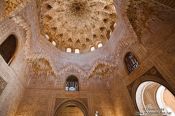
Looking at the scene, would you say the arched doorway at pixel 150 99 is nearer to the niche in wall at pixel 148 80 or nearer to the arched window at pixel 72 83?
the niche in wall at pixel 148 80

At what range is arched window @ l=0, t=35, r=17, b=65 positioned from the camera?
22.2ft

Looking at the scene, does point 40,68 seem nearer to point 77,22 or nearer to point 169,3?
point 77,22

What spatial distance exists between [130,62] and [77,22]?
510 cm

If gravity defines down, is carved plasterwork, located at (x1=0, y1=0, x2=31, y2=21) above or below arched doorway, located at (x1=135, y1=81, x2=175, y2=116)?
above

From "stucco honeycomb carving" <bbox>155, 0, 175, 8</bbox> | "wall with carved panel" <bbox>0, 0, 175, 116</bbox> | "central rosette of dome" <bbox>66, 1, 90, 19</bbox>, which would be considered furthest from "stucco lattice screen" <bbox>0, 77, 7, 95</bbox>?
"stucco honeycomb carving" <bbox>155, 0, 175, 8</bbox>

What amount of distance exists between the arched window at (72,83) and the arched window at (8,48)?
13.5 ft

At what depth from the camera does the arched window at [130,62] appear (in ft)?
25.1

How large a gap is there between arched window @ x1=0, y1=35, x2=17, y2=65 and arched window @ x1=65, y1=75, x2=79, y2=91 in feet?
13.5

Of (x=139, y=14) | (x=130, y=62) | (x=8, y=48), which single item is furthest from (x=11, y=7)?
(x=130, y=62)

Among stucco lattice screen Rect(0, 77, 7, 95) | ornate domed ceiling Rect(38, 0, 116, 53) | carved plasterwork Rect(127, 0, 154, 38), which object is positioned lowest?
stucco lattice screen Rect(0, 77, 7, 95)

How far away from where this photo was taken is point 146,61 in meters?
6.71

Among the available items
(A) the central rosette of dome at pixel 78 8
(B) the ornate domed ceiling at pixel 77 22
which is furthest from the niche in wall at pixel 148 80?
(A) the central rosette of dome at pixel 78 8

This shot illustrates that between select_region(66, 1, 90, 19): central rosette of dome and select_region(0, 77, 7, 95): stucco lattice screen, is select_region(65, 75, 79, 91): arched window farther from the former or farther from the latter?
select_region(66, 1, 90, 19): central rosette of dome

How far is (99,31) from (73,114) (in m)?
6.87
